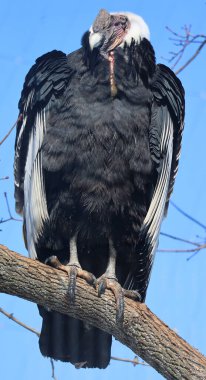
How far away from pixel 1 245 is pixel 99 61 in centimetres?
156

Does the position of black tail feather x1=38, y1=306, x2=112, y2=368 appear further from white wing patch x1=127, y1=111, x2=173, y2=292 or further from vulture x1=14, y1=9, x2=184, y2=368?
white wing patch x1=127, y1=111, x2=173, y2=292

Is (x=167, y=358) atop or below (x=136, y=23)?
below

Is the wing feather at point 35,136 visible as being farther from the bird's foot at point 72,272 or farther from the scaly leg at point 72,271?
the bird's foot at point 72,272

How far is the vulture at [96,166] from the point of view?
4.46m

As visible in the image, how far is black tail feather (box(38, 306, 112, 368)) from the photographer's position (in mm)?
4430

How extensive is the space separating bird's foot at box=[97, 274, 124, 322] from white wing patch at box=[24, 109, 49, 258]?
1.95ft

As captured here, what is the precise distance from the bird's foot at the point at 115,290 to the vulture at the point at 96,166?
32 cm

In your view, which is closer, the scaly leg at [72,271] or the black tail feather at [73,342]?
the scaly leg at [72,271]

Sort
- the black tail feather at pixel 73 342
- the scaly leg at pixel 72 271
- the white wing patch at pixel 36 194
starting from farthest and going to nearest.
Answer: the white wing patch at pixel 36 194
the black tail feather at pixel 73 342
the scaly leg at pixel 72 271

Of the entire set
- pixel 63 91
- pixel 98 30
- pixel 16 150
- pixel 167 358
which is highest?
pixel 98 30

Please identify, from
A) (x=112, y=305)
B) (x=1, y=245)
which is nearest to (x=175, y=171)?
(x=112, y=305)

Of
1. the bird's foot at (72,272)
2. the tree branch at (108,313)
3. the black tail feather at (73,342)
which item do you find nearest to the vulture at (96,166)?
the black tail feather at (73,342)

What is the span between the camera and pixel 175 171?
5.05 metres

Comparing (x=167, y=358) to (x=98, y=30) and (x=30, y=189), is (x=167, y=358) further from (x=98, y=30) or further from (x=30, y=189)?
(x=98, y=30)
